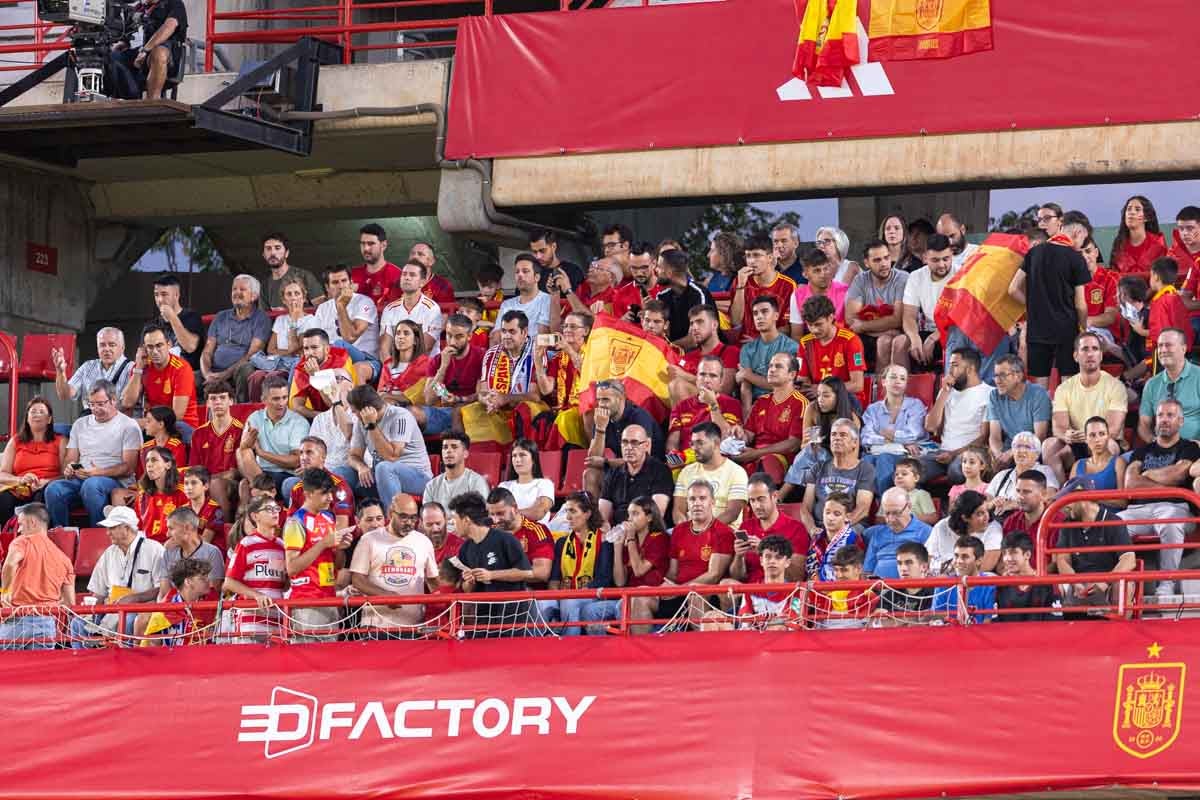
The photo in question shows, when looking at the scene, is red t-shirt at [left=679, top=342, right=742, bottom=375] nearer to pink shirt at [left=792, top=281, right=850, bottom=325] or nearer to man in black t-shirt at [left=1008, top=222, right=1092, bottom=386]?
pink shirt at [left=792, top=281, right=850, bottom=325]

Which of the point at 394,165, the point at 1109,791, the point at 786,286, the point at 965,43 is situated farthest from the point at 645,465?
the point at 394,165

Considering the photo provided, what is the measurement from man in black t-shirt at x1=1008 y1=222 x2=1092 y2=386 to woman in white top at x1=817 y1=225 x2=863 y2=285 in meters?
1.72

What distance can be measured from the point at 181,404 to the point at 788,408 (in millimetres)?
5030

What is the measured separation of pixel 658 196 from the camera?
58.6 ft

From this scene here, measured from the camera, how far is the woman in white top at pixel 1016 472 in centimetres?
1310

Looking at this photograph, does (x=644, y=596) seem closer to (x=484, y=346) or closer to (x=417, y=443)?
(x=417, y=443)

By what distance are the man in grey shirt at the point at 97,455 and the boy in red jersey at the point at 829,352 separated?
5.10m

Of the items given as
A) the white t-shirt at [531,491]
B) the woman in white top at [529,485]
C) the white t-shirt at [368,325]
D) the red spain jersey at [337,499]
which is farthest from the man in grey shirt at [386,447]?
the white t-shirt at [368,325]

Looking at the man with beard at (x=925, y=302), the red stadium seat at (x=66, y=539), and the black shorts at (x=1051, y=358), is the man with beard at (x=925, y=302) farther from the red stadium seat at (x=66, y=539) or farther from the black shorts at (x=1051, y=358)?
the red stadium seat at (x=66, y=539)

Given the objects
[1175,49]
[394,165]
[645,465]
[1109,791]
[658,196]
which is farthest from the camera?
[394,165]

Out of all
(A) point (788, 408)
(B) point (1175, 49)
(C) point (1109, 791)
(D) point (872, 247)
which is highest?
(B) point (1175, 49)

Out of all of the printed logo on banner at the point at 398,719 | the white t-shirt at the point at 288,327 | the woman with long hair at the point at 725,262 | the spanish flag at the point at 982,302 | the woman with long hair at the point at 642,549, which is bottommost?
the printed logo on banner at the point at 398,719

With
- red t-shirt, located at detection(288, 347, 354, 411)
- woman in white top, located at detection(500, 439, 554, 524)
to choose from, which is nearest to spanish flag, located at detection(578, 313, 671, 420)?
woman in white top, located at detection(500, 439, 554, 524)

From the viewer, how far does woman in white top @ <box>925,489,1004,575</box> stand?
42.0 ft
